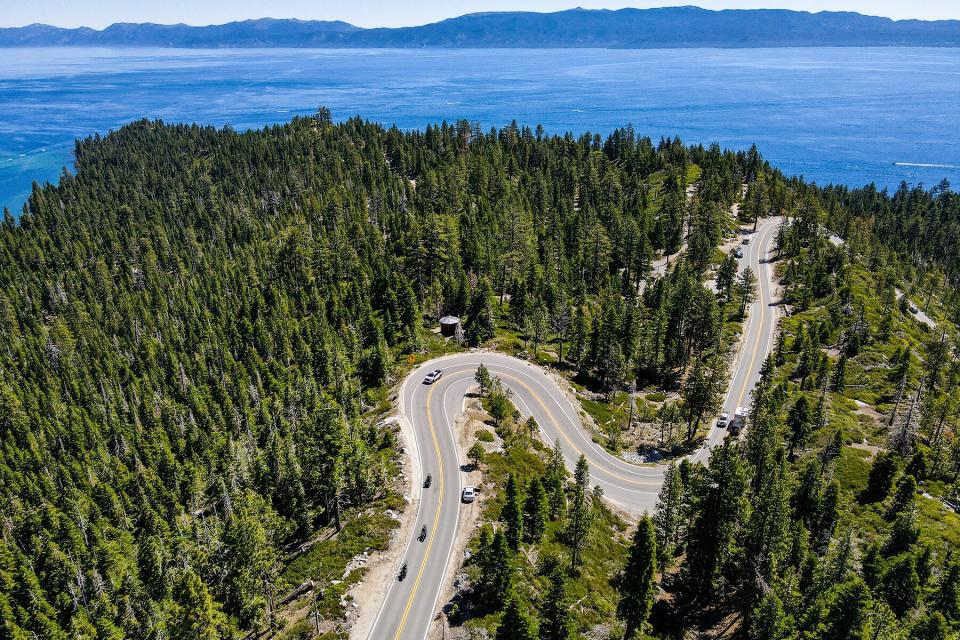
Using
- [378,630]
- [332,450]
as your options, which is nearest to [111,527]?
[332,450]

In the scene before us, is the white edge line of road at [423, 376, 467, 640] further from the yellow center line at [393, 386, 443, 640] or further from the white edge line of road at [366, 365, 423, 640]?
the white edge line of road at [366, 365, 423, 640]

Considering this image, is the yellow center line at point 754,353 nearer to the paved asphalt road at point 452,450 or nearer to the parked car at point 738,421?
the paved asphalt road at point 452,450

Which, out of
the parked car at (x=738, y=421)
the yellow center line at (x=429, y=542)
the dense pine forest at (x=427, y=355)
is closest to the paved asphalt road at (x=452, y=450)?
the yellow center line at (x=429, y=542)

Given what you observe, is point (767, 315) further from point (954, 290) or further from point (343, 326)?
point (343, 326)

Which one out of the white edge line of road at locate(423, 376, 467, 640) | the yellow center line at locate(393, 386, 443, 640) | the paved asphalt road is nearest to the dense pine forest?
the white edge line of road at locate(423, 376, 467, 640)

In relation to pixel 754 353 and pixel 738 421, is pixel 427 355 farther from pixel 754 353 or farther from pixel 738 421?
pixel 754 353
